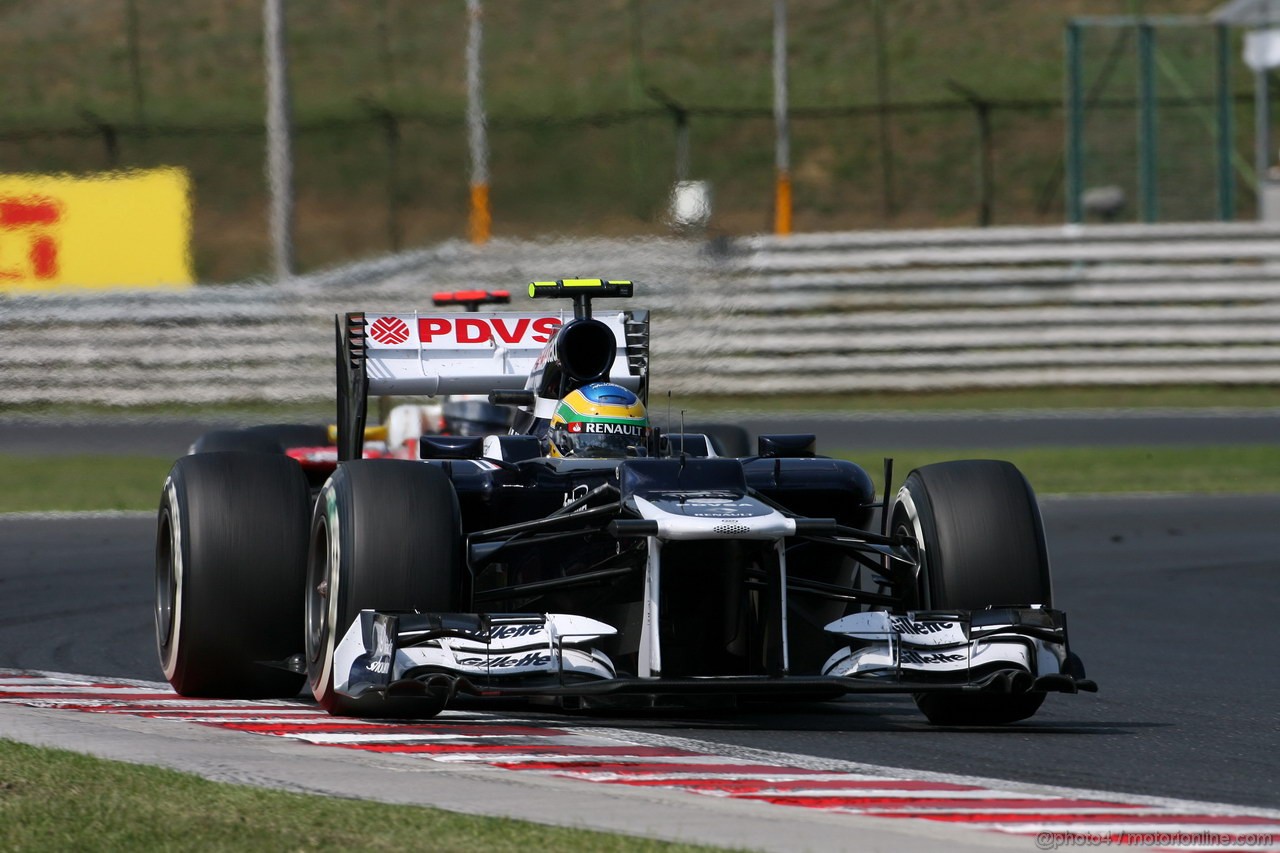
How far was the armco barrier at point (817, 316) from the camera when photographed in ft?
73.1

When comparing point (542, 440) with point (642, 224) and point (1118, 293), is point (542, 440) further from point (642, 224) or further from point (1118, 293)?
point (1118, 293)

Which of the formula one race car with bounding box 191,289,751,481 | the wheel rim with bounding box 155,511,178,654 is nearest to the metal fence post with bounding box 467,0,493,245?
the formula one race car with bounding box 191,289,751,481

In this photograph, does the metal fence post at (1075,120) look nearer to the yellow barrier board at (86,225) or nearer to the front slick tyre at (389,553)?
the yellow barrier board at (86,225)

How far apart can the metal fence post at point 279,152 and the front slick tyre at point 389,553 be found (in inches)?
677

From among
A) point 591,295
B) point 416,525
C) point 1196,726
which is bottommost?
point 1196,726

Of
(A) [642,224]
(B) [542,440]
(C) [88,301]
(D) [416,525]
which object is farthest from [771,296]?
(D) [416,525]

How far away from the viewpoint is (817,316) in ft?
77.3

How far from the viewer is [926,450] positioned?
19266 millimetres

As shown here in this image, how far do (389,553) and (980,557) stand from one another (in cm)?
203

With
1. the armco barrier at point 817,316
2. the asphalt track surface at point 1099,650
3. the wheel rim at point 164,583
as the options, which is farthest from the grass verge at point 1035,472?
the wheel rim at point 164,583

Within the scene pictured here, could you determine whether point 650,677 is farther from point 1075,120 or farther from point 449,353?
point 1075,120

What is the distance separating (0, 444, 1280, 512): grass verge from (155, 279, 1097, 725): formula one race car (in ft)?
27.3

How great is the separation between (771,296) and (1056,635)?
1642cm

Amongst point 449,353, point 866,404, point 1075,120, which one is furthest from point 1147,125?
point 449,353
